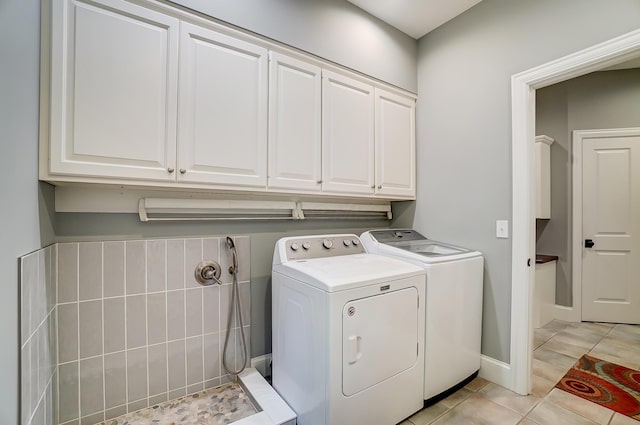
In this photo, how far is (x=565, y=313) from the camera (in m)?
3.24

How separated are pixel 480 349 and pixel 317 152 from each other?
1884 millimetres

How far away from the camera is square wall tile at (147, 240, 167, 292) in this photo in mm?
1581

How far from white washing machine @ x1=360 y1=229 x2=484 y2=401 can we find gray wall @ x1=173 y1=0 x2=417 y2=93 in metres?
1.37

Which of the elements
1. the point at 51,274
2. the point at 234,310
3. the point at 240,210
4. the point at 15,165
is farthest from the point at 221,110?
the point at 234,310

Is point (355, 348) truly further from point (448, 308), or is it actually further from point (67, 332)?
point (67, 332)

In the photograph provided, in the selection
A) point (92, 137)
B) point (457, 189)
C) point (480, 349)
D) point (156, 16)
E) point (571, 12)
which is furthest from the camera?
point (457, 189)

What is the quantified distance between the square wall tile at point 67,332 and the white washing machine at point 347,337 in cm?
101

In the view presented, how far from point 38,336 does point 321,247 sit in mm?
1422

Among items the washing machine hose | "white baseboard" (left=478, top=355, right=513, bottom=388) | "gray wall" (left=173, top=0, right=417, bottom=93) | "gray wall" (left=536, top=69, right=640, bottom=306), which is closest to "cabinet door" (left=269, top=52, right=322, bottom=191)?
"gray wall" (left=173, top=0, right=417, bottom=93)

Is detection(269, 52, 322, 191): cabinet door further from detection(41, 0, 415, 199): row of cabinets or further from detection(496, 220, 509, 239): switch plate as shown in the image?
detection(496, 220, 509, 239): switch plate

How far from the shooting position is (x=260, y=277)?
1.96 m

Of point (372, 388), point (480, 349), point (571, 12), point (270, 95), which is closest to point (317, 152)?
point (270, 95)

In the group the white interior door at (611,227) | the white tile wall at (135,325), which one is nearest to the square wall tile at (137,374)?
the white tile wall at (135,325)

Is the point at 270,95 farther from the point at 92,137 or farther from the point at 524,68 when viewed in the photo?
the point at 524,68
